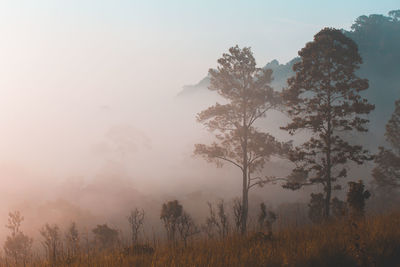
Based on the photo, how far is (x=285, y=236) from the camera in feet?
22.0

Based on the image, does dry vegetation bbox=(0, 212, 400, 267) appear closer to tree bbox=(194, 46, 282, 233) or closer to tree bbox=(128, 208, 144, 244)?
tree bbox=(128, 208, 144, 244)

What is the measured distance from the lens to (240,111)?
91.4 ft

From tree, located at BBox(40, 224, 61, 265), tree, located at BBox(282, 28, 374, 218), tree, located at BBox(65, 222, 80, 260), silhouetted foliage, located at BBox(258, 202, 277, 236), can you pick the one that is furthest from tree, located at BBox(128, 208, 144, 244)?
tree, located at BBox(282, 28, 374, 218)

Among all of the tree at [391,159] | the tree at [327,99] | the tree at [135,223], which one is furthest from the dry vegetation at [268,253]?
the tree at [391,159]

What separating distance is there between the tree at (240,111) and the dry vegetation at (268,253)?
20.9 meters

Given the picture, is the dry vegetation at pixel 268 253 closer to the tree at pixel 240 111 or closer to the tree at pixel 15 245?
the tree at pixel 15 245

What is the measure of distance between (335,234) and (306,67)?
754 inches

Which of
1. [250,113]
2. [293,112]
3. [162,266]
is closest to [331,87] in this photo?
[293,112]

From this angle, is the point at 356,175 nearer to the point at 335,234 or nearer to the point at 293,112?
the point at 293,112

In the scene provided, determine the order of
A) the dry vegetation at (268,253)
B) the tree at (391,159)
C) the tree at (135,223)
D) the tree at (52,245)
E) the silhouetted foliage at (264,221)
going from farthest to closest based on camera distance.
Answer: the tree at (391,159) < the silhouetted foliage at (264,221) < the tree at (135,223) < the tree at (52,245) < the dry vegetation at (268,253)

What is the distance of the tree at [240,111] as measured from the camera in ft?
89.4

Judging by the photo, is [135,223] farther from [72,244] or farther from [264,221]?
[264,221]

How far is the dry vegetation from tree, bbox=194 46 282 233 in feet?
68.4

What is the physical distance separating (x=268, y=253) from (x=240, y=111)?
23494 millimetres
